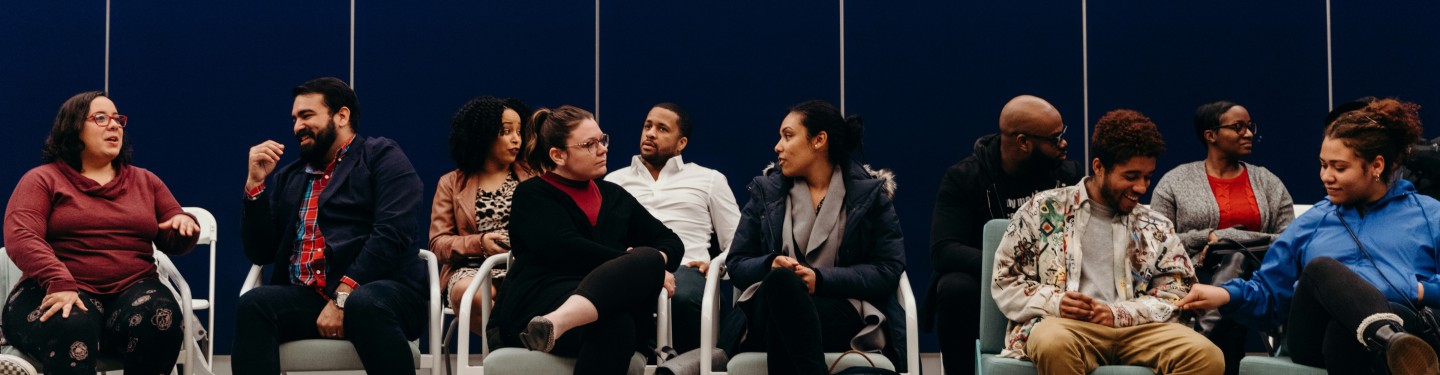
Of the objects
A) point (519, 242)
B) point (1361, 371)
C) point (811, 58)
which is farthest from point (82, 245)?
point (1361, 371)

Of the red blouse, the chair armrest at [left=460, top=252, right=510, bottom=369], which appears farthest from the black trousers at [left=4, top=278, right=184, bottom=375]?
the red blouse

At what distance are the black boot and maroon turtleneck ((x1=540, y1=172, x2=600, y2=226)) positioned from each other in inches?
81.0

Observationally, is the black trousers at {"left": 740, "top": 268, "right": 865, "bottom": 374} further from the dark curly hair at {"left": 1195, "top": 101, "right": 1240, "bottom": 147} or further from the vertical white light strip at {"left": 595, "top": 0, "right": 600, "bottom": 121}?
the vertical white light strip at {"left": 595, "top": 0, "right": 600, "bottom": 121}

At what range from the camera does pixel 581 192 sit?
4031 mm

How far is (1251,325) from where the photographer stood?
367 centimetres

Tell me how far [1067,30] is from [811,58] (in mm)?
1100

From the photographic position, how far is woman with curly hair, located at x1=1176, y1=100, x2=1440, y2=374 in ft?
11.0

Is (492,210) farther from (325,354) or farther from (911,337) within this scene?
(911,337)

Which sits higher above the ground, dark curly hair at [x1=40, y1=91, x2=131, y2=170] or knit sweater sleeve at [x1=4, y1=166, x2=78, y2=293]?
dark curly hair at [x1=40, y1=91, x2=131, y2=170]

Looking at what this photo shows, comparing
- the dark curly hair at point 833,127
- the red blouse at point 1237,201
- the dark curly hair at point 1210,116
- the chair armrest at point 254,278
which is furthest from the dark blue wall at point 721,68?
the chair armrest at point 254,278

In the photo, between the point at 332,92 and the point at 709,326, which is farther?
the point at 332,92

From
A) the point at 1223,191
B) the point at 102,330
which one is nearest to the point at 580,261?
the point at 102,330

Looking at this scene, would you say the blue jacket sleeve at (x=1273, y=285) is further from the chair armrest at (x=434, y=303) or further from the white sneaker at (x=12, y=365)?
the white sneaker at (x=12, y=365)

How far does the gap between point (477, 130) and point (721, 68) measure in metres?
1.31
